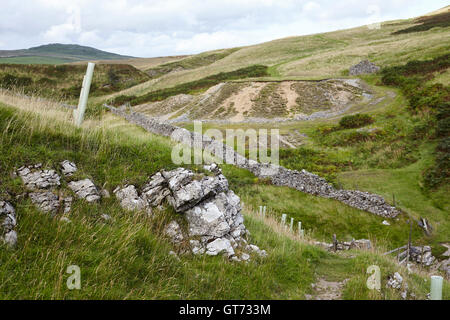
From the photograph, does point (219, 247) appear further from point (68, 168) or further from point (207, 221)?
point (68, 168)

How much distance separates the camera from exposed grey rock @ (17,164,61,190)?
5.69m

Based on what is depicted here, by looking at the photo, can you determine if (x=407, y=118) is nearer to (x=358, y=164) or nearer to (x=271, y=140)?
(x=358, y=164)

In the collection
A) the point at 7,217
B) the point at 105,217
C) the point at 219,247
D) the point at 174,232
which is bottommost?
the point at 219,247

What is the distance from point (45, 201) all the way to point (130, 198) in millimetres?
1767

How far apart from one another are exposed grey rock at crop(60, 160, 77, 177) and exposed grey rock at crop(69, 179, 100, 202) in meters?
0.29

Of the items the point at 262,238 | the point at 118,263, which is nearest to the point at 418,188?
the point at 262,238

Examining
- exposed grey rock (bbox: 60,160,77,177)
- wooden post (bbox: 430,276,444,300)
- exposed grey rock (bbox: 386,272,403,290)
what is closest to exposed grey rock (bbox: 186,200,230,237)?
exposed grey rock (bbox: 60,160,77,177)

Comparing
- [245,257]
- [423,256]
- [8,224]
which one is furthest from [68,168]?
[423,256]

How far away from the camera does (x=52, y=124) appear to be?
7172mm

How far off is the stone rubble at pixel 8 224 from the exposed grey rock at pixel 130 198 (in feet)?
7.03

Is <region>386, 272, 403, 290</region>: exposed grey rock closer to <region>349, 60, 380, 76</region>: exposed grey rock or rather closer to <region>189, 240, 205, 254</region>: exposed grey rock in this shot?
<region>189, 240, 205, 254</region>: exposed grey rock

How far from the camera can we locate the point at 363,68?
57000mm

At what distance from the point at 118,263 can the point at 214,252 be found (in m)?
2.33

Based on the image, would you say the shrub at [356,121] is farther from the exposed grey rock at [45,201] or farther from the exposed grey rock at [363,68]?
the exposed grey rock at [45,201]
